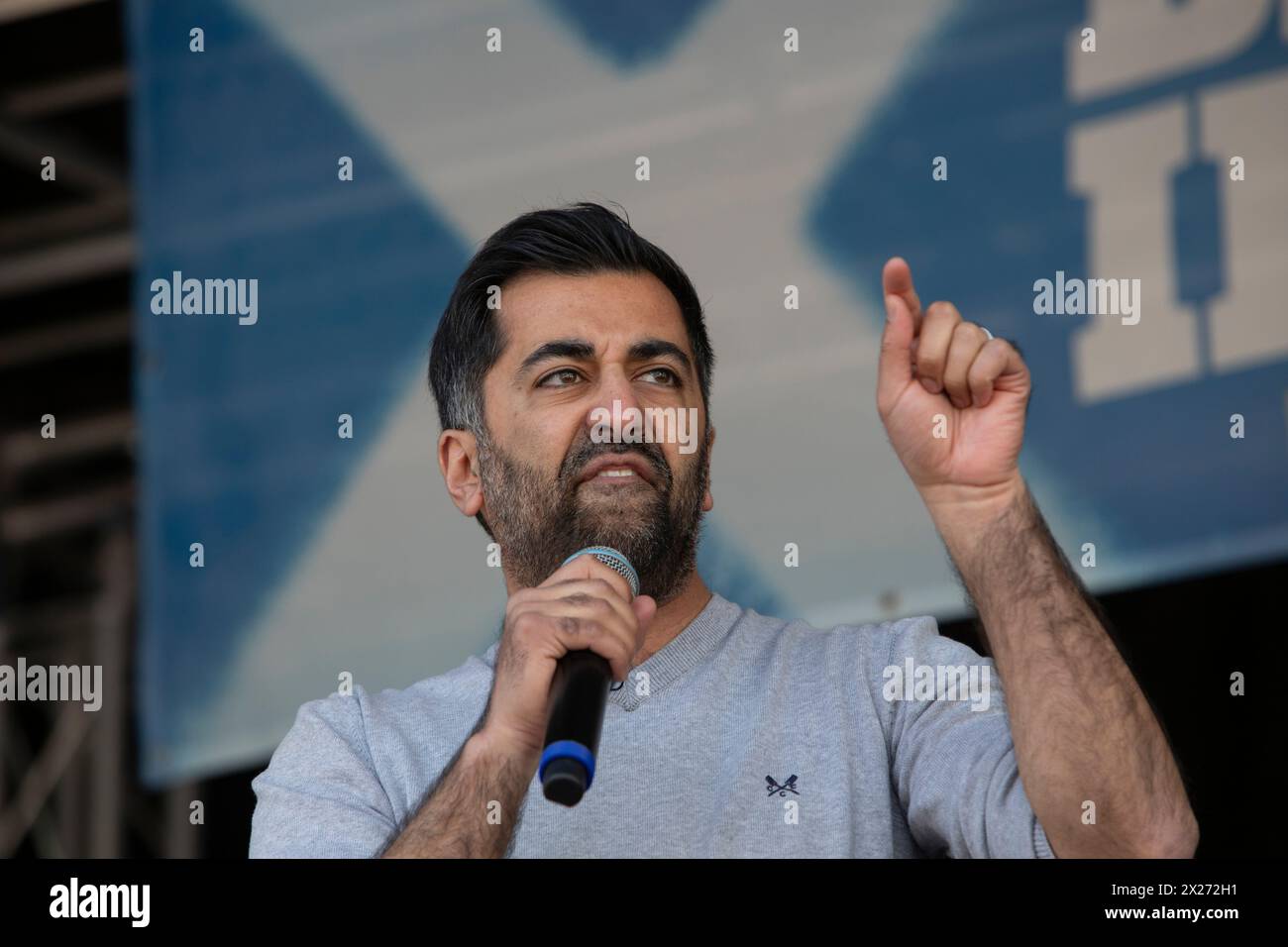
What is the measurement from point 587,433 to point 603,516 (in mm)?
104

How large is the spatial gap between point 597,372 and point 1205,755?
1.26 m

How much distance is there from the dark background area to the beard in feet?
1.88

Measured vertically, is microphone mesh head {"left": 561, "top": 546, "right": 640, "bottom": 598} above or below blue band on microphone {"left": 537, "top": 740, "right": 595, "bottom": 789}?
above

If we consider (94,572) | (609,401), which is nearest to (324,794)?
(609,401)

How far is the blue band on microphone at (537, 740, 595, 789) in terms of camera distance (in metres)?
1.18

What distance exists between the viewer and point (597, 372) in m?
1.87

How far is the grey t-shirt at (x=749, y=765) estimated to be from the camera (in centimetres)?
162

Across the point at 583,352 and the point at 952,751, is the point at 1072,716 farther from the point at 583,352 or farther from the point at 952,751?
the point at 583,352

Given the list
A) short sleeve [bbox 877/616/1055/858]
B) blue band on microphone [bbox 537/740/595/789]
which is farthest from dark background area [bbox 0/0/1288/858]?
blue band on microphone [bbox 537/740/595/789]

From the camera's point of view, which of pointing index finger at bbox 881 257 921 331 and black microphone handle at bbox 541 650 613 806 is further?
pointing index finger at bbox 881 257 921 331

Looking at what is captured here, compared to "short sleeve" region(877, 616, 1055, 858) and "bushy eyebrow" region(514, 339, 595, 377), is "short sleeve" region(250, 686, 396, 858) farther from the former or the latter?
"short sleeve" region(877, 616, 1055, 858)

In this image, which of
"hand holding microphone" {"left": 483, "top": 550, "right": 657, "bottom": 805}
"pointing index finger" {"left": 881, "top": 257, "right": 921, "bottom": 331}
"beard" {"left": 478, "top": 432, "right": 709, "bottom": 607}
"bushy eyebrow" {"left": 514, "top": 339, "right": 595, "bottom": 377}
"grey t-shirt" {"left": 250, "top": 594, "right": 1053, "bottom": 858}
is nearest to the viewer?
"hand holding microphone" {"left": 483, "top": 550, "right": 657, "bottom": 805}

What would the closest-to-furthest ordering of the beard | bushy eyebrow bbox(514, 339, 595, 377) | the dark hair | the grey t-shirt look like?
the grey t-shirt
the beard
bushy eyebrow bbox(514, 339, 595, 377)
the dark hair

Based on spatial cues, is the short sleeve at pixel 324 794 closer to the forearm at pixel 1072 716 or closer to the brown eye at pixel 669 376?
the brown eye at pixel 669 376
